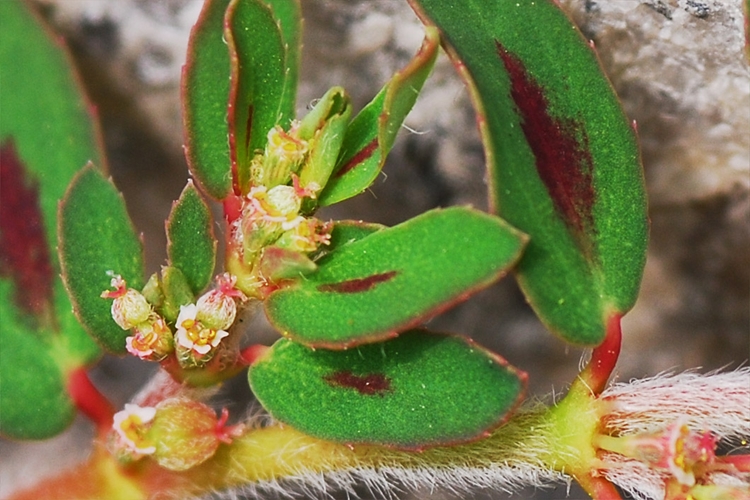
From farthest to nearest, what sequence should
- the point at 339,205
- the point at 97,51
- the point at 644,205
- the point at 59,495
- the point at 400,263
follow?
Answer: the point at 339,205 → the point at 97,51 → the point at 59,495 → the point at 644,205 → the point at 400,263

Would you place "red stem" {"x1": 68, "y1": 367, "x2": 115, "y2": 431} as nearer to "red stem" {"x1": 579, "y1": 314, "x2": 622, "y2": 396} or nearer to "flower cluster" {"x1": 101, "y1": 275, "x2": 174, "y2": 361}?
"flower cluster" {"x1": 101, "y1": 275, "x2": 174, "y2": 361}

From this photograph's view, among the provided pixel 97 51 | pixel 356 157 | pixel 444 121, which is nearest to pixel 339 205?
pixel 444 121

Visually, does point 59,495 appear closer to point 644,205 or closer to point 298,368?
point 298,368

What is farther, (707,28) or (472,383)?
(707,28)

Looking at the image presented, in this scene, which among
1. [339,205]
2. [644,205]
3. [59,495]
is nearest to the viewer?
[644,205]

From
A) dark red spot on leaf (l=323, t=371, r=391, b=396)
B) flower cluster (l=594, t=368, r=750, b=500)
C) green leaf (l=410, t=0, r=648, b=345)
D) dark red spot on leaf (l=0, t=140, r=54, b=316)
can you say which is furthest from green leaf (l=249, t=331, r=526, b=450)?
dark red spot on leaf (l=0, t=140, r=54, b=316)

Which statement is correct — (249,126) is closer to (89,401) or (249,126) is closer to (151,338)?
(151,338)

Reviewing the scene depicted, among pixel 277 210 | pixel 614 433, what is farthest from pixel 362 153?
pixel 614 433
